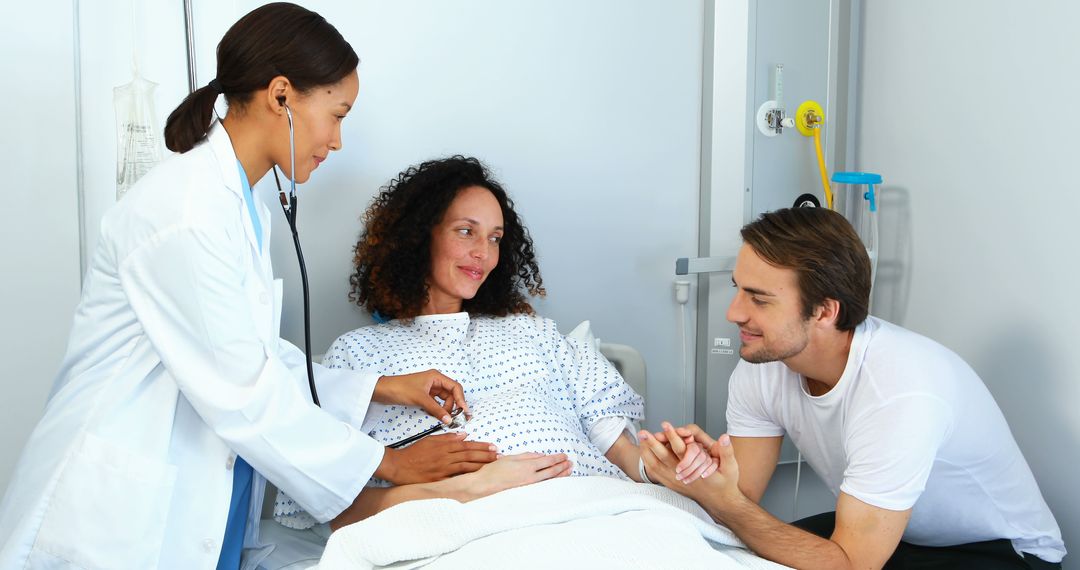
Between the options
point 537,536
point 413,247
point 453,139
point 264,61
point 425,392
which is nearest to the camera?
point 537,536

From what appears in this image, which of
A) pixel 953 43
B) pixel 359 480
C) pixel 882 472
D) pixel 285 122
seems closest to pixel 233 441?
pixel 359 480

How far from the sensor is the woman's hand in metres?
1.48

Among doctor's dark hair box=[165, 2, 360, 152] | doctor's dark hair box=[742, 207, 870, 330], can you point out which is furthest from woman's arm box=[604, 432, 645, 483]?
doctor's dark hair box=[165, 2, 360, 152]

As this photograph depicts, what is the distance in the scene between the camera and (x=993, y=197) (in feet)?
5.95

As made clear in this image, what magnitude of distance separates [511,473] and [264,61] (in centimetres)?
79

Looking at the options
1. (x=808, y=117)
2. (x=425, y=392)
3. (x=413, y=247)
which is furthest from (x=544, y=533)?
(x=808, y=117)

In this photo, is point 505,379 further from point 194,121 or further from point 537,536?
point 194,121

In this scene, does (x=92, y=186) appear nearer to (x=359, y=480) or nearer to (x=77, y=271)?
(x=77, y=271)

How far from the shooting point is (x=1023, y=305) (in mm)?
1748

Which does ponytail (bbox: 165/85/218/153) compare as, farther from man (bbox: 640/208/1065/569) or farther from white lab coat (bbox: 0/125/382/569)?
man (bbox: 640/208/1065/569)

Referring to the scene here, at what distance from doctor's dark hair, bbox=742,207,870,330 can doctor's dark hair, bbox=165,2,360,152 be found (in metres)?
0.81

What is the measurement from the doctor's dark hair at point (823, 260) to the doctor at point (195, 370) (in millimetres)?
775

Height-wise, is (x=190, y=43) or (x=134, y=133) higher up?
(x=190, y=43)

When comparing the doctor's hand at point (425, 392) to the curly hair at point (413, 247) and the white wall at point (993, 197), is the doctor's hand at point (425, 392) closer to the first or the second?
the curly hair at point (413, 247)
